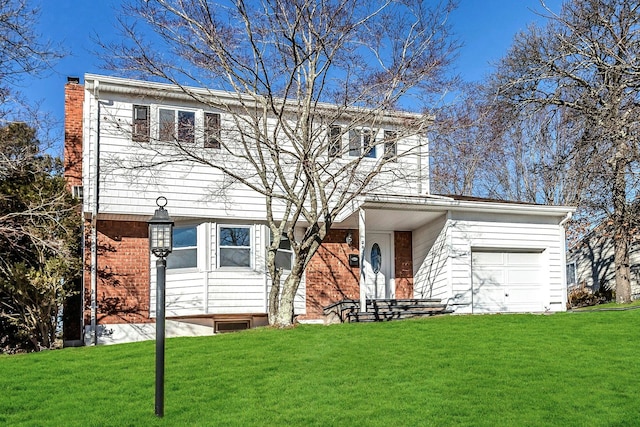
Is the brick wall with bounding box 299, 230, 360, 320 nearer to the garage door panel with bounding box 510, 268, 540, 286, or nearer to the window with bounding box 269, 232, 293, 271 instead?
the window with bounding box 269, 232, 293, 271

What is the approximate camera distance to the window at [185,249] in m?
16.5

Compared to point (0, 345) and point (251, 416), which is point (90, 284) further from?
point (251, 416)

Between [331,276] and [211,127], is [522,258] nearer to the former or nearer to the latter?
Result: [331,276]

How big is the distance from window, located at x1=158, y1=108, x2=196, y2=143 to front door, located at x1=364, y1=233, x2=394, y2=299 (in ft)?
17.1

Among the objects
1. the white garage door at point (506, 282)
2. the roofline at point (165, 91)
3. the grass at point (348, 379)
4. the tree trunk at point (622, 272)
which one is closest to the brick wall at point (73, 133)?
the roofline at point (165, 91)

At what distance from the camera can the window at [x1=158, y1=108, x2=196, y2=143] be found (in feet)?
52.7

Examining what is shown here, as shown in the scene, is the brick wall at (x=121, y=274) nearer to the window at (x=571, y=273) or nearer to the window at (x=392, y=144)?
the window at (x=392, y=144)

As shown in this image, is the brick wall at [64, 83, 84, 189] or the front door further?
the front door

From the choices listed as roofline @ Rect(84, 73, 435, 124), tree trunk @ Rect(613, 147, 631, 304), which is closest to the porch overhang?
roofline @ Rect(84, 73, 435, 124)

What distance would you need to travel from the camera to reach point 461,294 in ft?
55.7

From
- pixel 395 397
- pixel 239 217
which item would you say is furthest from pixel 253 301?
pixel 395 397

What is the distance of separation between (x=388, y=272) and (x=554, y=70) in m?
6.74

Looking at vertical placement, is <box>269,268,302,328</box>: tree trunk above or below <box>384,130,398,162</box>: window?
below

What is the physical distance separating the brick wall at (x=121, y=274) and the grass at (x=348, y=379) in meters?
3.56
